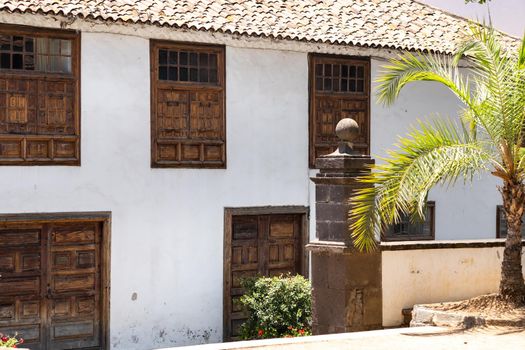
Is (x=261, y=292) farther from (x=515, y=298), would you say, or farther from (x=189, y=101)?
(x=515, y=298)

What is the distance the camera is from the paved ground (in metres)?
9.09

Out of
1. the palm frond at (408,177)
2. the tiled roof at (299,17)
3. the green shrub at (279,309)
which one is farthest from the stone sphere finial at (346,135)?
the green shrub at (279,309)

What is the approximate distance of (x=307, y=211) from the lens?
1528 cm

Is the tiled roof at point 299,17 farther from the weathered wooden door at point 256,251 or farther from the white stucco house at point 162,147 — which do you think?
the weathered wooden door at point 256,251

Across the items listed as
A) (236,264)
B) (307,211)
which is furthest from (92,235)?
(307,211)

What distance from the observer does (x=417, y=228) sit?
54.9 feet

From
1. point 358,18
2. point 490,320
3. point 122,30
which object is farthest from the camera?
point 358,18

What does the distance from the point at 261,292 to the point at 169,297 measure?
4.75 feet

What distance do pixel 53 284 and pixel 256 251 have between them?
11.4ft

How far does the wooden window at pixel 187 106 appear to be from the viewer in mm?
13953

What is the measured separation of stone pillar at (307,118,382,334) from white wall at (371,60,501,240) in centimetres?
538

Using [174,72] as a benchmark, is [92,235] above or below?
below

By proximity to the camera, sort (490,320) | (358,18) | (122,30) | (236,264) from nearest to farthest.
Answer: (490,320)
(122,30)
(236,264)
(358,18)

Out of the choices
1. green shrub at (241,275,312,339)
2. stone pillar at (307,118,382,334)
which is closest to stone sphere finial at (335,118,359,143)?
stone pillar at (307,118,382,334)
